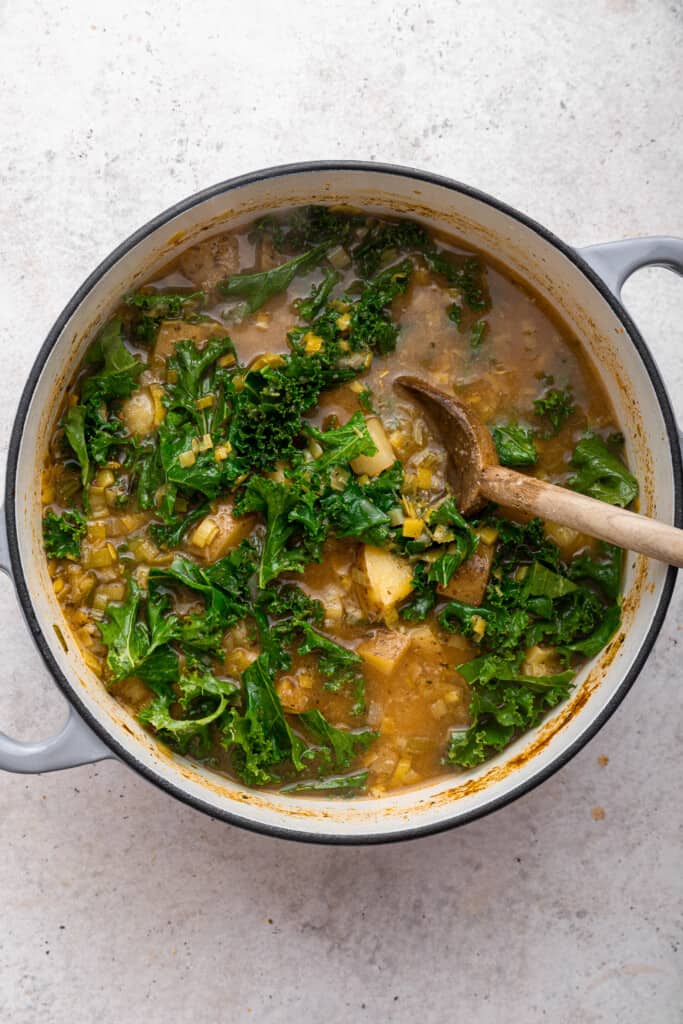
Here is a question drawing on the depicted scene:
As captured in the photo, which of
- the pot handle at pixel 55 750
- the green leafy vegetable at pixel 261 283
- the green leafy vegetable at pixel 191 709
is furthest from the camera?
the green leafy vegetable at pixel 261 283

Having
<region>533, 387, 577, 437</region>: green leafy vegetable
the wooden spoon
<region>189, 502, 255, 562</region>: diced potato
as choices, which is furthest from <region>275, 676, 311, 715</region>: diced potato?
<region>533, 387, 577, 437</region>: green leafy vegetable

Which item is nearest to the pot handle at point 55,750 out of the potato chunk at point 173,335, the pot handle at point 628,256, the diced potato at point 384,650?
the potato chunk at point 173,335

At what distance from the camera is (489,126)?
12.3ft

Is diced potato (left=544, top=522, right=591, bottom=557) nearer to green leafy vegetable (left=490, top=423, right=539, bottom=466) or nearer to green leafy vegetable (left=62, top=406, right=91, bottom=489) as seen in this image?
green leafy vegetable (left=490, top=423, right=539, bottom=466)

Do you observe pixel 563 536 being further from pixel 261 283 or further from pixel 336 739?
pixel 261 283

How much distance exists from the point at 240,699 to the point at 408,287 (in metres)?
1.59

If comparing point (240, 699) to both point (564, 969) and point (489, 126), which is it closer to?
point (564, 969)

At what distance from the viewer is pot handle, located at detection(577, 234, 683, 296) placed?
10.0 ft

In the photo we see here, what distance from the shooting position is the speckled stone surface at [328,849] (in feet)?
12.1

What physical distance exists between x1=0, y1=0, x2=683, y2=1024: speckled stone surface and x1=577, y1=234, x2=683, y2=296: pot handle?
652 millimetres

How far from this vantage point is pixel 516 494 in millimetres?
3299

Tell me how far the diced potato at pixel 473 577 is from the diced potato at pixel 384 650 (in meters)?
0.24

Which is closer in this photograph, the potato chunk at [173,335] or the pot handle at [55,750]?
the pot handle at [55,750]

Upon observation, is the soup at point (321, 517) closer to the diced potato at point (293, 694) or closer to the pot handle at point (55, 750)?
the diced potato at point (293, 694)
